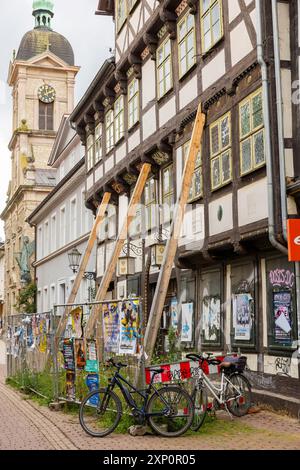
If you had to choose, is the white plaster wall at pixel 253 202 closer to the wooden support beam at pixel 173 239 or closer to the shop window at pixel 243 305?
the shop window at pixel 243 305

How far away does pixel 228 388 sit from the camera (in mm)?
10789

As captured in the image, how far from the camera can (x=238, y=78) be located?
12539 millimetres

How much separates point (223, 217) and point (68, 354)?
374 cm

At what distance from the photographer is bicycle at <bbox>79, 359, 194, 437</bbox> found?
9578 mm

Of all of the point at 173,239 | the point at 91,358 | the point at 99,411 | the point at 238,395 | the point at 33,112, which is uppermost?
the point at 33,112

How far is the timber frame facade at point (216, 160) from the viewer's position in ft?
37.4

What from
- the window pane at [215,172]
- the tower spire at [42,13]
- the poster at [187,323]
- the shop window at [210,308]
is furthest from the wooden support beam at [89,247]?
the tower spire at [42,13]

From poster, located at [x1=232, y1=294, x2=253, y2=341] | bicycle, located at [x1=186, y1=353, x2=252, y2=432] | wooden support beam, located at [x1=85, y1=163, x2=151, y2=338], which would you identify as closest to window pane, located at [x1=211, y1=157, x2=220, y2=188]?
poster, located at [x1=232, y1=294, x2=253, y2=341]

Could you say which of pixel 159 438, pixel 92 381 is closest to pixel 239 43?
pixel 92 381

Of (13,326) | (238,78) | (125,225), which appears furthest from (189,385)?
(13,326)

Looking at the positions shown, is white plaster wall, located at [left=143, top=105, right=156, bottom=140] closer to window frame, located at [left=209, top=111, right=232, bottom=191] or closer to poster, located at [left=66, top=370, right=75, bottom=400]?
window frame, located at [left=209, top=111, right=232, bottom=191]

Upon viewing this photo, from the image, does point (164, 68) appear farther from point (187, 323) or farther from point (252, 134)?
point (187, 323)

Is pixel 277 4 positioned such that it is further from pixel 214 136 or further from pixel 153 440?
pixel 153 440

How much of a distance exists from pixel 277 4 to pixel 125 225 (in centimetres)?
674
